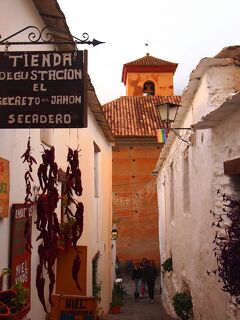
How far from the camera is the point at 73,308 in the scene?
240 inches

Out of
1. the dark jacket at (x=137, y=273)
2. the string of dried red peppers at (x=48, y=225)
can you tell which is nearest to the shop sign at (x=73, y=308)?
the string of dried red peppers at (x=48, y=225)

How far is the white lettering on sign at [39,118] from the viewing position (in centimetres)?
359

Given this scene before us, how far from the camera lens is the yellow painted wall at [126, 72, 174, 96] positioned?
31531 millimetres

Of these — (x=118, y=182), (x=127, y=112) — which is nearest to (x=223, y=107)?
(x=118, y=182)

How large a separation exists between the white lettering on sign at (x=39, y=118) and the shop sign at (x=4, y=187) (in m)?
0.87

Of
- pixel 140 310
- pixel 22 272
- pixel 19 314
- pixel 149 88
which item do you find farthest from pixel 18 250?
pixel 149 88

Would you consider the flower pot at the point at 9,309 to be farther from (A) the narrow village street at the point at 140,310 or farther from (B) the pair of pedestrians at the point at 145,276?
(B) the pair of pedestrians at the point at 145,276

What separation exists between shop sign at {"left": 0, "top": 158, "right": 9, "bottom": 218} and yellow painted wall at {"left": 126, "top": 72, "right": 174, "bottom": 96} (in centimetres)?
2751

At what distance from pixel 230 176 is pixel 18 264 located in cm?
285

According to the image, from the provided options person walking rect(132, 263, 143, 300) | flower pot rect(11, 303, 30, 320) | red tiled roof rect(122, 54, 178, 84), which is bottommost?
person walking rect(132, 263, 143, 300)

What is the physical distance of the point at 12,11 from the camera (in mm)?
4770

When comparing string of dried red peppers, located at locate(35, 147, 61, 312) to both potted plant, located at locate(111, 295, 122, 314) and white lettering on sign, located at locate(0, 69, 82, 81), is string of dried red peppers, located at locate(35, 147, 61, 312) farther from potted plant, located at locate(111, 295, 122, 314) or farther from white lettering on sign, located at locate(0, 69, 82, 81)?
potted plant, located at locate(111, 295, 122, 314)

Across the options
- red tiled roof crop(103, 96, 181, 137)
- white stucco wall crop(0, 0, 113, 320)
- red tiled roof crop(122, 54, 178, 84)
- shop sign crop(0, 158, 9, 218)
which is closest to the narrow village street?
white stucco wall crop(0, 0, 113, 320)

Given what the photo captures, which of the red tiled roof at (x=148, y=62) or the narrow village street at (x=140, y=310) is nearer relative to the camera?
the narrow village street at (x=140, y=310)
